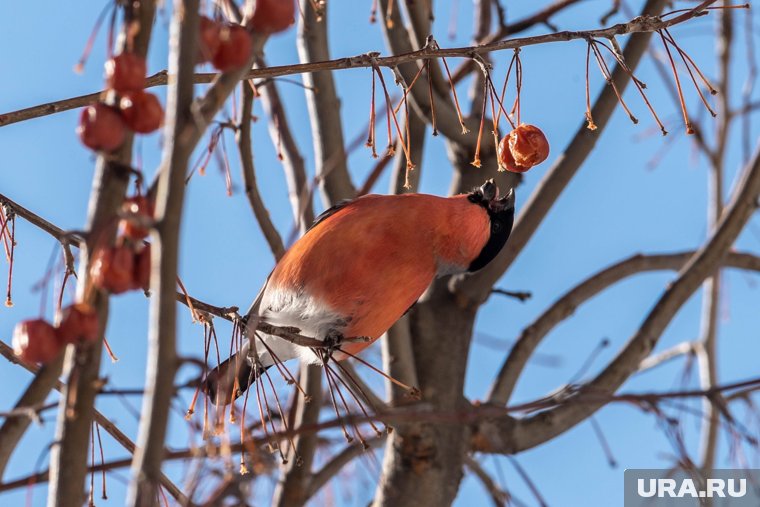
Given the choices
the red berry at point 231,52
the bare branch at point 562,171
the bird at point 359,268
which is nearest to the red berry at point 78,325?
the red berry at point 231,52

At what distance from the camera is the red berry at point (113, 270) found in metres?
0.94

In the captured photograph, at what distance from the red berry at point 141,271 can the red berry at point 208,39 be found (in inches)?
7.8

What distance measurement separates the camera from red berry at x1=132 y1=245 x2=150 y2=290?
96 cm

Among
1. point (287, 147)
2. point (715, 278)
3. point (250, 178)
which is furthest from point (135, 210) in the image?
point (715, 278)

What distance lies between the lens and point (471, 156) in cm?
278

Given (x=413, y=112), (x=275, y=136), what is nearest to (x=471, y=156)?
(x=413, y=112)

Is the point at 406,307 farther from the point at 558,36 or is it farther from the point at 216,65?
the point at 216,65

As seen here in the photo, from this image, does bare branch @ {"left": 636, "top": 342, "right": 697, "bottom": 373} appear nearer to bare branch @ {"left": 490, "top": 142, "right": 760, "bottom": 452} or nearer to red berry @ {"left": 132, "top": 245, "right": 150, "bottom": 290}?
bare branch @ {"left": 490, "top": 142, "right": 760, "bottom": 452}

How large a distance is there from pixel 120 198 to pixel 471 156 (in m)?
1.89

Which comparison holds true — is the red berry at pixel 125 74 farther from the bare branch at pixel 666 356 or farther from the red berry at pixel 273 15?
the bare branch at pixel 666 356

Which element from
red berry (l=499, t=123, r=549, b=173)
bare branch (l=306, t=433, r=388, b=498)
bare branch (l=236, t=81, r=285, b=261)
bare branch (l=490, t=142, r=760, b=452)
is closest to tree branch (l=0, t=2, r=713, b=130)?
red berry (l=499, t=123, r=549, b=173)

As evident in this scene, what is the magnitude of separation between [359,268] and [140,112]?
3.44ft

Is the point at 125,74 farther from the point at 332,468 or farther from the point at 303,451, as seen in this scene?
the point at 332,468

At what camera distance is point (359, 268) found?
202 centimetres
